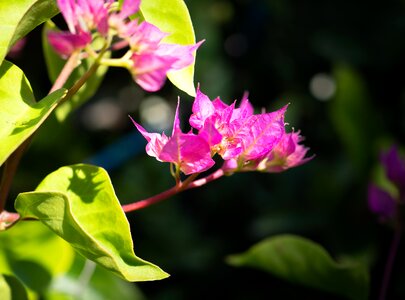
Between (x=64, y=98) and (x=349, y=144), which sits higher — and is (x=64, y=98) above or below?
above

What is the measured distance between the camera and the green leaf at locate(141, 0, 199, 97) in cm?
61

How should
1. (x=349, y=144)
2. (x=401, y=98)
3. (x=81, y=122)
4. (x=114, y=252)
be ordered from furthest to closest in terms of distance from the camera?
(x=81, y=122) < (x=401, y=98) < (x=349, y=144) < (x=114, y=252)

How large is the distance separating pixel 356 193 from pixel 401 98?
1.01 feet

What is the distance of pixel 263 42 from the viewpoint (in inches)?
70.3

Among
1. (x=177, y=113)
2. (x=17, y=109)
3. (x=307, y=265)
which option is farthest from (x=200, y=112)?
→ (x=307, y=265)

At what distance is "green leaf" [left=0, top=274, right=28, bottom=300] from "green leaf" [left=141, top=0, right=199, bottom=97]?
0.83 ft

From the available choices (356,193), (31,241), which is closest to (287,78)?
(356,193)

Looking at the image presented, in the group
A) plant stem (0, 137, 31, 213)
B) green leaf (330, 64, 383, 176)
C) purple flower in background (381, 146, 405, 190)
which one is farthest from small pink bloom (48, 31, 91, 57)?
green leaf (330, 64, 383, 176)

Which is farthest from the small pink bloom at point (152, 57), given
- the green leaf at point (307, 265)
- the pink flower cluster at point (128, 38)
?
the green leaf at point (307, 265)

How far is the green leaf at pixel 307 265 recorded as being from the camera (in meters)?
0.86

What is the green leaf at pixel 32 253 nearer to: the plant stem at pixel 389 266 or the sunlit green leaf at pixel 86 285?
the sunlit green leaf at pixel 86 285

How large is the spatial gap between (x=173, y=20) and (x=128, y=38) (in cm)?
9

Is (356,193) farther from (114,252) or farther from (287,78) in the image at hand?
(114,252)

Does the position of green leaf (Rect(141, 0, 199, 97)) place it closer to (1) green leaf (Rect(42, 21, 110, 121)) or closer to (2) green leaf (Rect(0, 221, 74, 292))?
(1) green leaf (Rect(42, 21, 110, 121))
